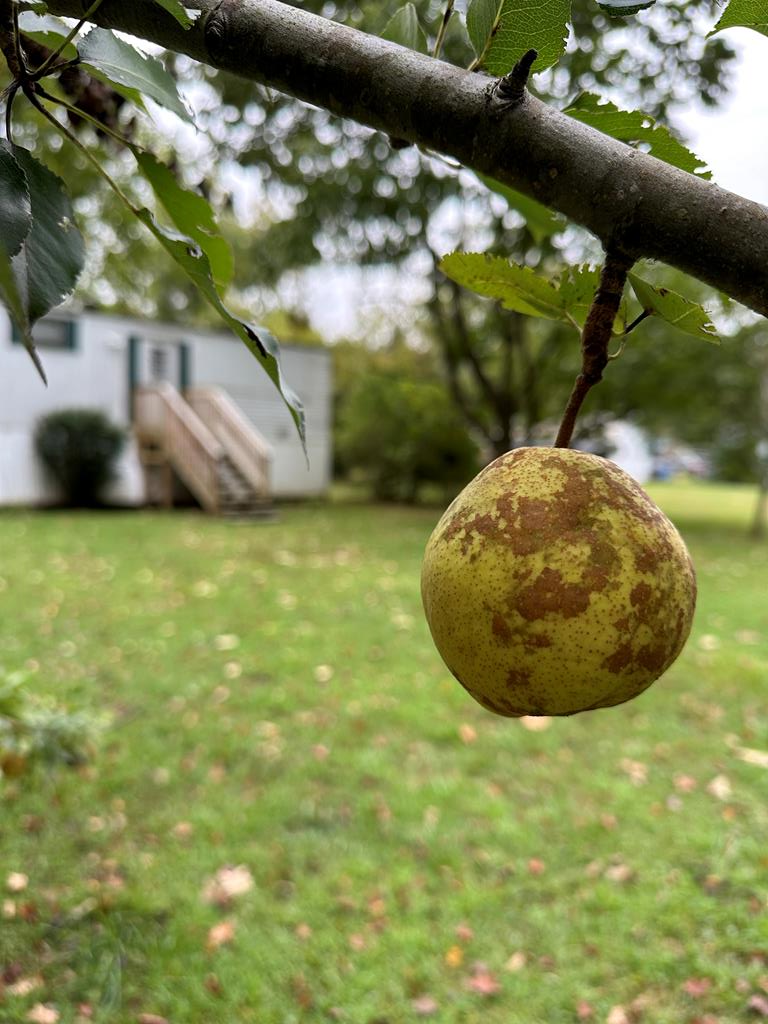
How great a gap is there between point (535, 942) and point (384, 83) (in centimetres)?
339

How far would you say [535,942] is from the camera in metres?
3.28

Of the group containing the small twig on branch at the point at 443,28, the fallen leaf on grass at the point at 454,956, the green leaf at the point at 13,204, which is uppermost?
the small twig on branch at the point at 443,28

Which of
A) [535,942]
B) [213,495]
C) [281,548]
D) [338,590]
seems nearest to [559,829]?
[535,942]

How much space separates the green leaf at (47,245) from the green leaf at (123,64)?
136mm

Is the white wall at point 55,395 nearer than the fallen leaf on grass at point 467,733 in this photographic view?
No

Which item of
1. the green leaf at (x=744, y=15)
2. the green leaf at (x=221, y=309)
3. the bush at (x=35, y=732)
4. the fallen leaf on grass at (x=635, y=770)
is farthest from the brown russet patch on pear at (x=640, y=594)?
the fallen leaf on grass at (x=635, y=770)

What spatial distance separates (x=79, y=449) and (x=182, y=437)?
2071mm

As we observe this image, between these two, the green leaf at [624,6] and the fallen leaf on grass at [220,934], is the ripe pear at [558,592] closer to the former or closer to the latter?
the green leaf at [624,6]

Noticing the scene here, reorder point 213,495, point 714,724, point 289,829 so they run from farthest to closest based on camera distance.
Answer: point 213,495 → point 714,724 → point 289,829

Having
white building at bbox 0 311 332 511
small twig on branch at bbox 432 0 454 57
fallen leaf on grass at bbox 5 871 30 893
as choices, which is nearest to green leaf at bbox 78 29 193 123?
small twig on branch at bbox 432 0 454 57

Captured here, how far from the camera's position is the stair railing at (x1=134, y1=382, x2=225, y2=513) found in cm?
1630

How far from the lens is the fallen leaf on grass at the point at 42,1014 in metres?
2.79

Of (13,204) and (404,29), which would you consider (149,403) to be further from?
(13,204)

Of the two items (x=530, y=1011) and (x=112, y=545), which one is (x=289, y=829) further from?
(x=112, y=545)
